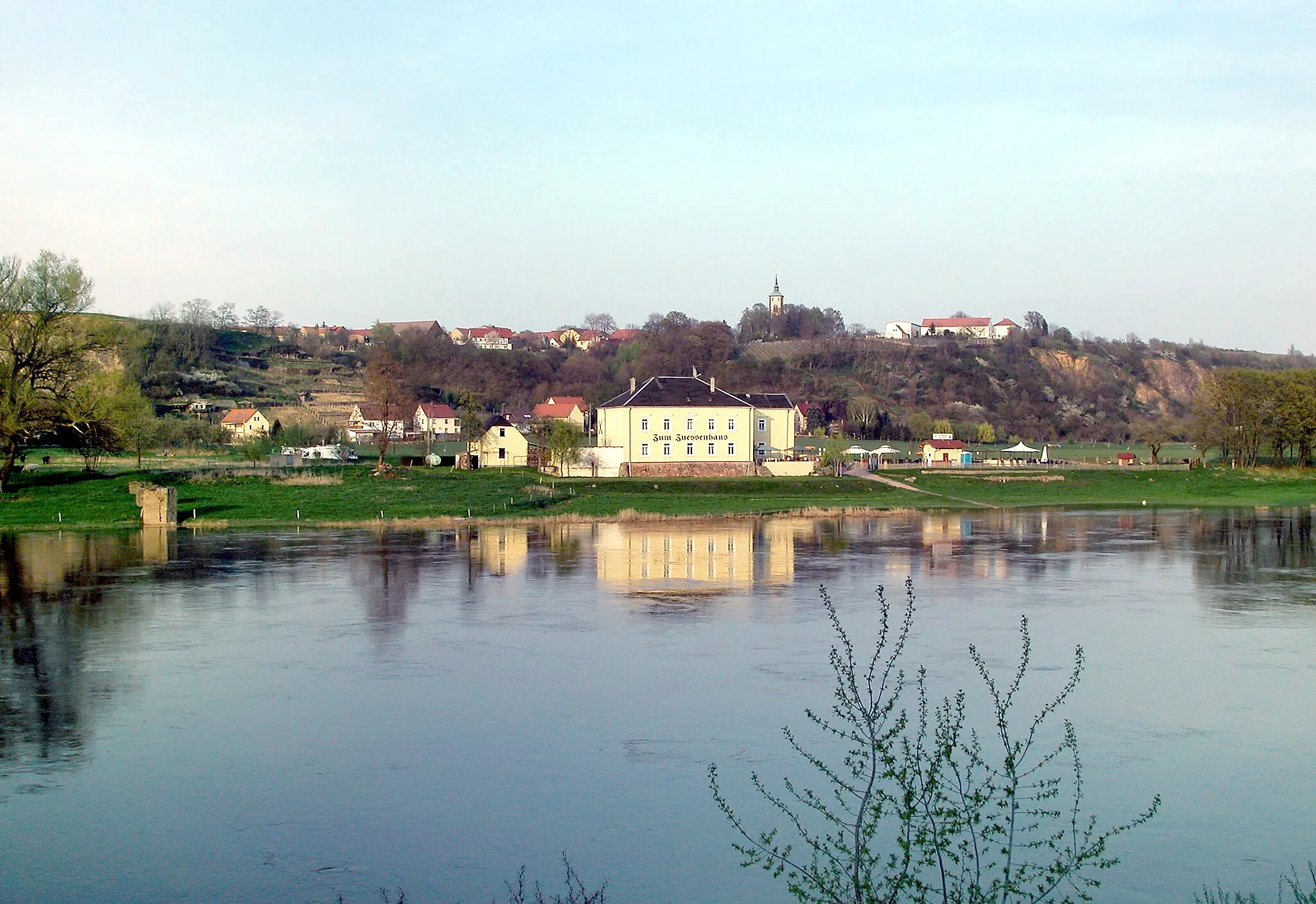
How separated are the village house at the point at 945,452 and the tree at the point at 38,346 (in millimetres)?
48893

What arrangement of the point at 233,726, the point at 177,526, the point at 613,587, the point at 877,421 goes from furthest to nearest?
the point at 877,421 → the point at 177,526 → the point at 613,587 → the point at 233,726

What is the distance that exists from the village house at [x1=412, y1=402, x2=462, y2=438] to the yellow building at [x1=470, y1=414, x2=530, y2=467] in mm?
38385

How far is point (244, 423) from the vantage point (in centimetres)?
9656

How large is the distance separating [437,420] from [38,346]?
225 ft

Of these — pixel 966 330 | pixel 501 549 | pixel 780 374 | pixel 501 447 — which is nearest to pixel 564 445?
pixel 501 447

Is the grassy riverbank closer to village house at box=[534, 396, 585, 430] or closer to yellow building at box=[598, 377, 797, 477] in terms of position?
yellow building at box=[598, 377, 797, 477]

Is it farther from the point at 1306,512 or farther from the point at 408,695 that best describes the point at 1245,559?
the point at 408,695

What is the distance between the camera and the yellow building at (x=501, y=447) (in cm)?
6681

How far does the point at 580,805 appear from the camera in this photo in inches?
499

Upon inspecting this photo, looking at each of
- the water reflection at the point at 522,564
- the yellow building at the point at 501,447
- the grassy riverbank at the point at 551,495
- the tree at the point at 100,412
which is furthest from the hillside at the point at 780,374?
the water reflection at the point at 522,564

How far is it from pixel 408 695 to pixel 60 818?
5.64 metres

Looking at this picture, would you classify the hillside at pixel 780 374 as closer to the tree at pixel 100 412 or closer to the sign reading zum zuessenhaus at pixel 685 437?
the sign reading zum zuessenhaus at pixel 685 437

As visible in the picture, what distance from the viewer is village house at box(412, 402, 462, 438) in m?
107

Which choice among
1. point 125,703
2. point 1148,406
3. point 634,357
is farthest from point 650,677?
point 1148,406
